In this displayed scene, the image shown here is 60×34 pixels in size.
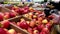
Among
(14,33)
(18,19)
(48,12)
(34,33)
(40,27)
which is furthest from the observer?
(48,12)

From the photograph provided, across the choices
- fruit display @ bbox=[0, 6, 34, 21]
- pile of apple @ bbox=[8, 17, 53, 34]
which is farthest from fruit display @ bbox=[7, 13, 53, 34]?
fruit display @ bbox=[0, 6, 34, 21]

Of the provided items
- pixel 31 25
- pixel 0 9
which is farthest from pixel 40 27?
pixel 0 9

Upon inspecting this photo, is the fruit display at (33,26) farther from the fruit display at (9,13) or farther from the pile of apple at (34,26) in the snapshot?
the fruit display at (9,13)

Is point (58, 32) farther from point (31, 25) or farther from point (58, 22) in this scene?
point (31, 25)

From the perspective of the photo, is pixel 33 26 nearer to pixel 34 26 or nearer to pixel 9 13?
pixel 34 26

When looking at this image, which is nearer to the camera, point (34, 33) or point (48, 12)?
point (34, 33)

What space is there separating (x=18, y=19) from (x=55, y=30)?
400mm

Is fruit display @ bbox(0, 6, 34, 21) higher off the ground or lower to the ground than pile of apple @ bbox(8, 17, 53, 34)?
higher

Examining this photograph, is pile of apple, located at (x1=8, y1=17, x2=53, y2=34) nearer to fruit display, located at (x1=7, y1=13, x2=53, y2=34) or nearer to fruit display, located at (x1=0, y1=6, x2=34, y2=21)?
fruit display, located at (x1=7, y1=13, x2=53, y2=34)

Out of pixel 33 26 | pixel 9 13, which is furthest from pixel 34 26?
pixel 9 13

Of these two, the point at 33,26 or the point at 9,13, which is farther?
the point at 9,13

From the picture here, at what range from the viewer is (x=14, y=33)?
2.91ft

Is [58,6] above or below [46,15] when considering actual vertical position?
above

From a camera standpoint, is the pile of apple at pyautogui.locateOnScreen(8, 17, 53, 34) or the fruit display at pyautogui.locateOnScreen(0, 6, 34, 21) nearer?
the pile of apple at pyautogui.locateOnScreen(8, 17, 53, 34)
